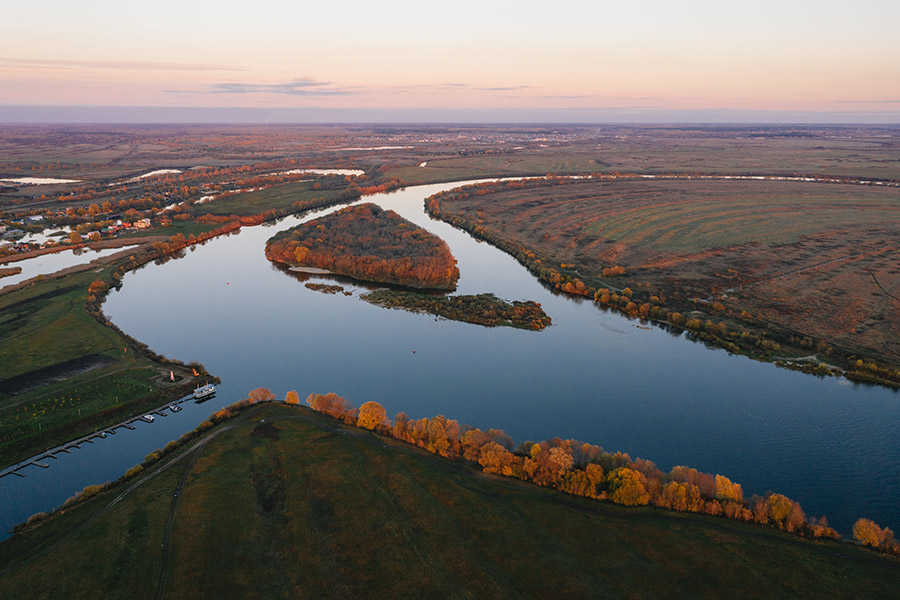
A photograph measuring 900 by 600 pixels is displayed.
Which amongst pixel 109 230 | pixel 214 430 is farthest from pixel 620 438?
pixel 109 230

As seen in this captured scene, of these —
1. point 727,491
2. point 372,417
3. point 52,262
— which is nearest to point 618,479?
point 727,491

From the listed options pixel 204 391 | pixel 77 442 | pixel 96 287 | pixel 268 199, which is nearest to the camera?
pixel 77 442

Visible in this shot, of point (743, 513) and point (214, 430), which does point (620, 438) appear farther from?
point (214, 430)

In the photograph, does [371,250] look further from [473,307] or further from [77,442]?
[77,442]

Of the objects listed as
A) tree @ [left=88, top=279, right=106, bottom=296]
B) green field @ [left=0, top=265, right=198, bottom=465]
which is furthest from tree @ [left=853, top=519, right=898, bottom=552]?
tree @ [left=88, top=279, right=106, bottom=296]

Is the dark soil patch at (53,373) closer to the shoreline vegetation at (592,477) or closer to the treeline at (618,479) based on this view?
the shoreline vegetation at (592,477)

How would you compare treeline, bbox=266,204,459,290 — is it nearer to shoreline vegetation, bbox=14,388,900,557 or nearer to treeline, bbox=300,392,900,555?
shoreline vegetation, bbox=14,388,900,557
